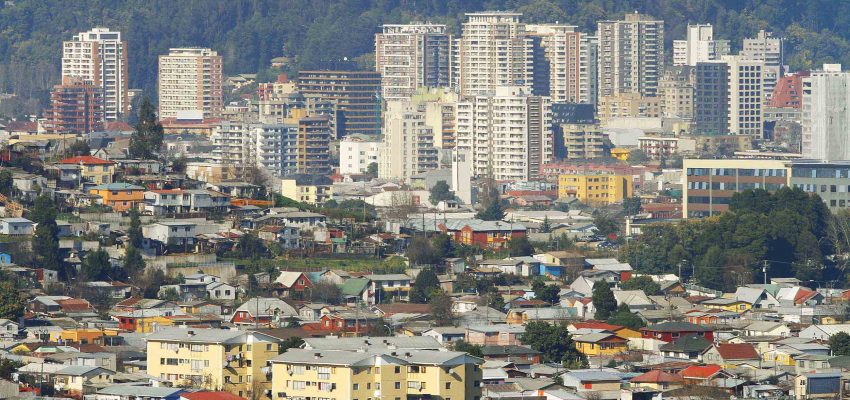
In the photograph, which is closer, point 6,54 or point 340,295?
point 340,295

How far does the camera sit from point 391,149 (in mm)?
60875

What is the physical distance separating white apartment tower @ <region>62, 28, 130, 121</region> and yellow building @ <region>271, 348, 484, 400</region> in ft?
164

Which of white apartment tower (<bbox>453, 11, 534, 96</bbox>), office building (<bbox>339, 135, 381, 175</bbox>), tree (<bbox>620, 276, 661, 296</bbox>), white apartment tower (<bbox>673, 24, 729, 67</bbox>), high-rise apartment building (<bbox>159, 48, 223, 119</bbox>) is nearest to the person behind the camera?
tree (<bbox>620, 276, 661, 296</bbox>)

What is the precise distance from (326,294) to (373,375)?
32.3 ft

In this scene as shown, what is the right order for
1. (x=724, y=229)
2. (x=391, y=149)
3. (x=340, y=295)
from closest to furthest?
1. (x=340, y=295)
2. (x=724, y=229)
3. (x=391, y=149)

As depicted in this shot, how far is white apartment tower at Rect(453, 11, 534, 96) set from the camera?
238ft

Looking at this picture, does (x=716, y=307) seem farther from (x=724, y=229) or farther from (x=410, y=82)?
(x=410, y=82)

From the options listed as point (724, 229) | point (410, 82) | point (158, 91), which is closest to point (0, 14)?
point (158, 91)

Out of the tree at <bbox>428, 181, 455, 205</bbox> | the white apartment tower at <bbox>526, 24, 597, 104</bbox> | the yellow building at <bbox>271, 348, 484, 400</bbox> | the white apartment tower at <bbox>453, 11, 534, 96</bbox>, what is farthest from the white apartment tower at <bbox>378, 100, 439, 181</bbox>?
the yellow building at <bbox>271, 348, 484, 400</bbox>

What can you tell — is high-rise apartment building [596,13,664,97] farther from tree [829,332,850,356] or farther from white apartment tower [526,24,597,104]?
tree [829,332,850,356]

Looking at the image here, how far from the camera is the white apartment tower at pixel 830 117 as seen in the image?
5094 cm

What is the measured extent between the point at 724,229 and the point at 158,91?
42.4 m

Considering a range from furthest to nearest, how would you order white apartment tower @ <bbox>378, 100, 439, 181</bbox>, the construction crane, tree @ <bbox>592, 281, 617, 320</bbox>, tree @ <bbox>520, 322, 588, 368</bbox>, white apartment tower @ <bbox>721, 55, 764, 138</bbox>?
white apartment tower @ <bbox>721, 55, 764, 138</bbox>
white apartment tower @ <bbox>378, 100, 439, 181</bbox>
the construction crane
tree @ <bbox>592, 281, 617, 320</bbox>
tree @ <bbox>520, 322, 588, 368</bbox>

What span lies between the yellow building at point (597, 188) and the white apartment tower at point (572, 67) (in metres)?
19.0
